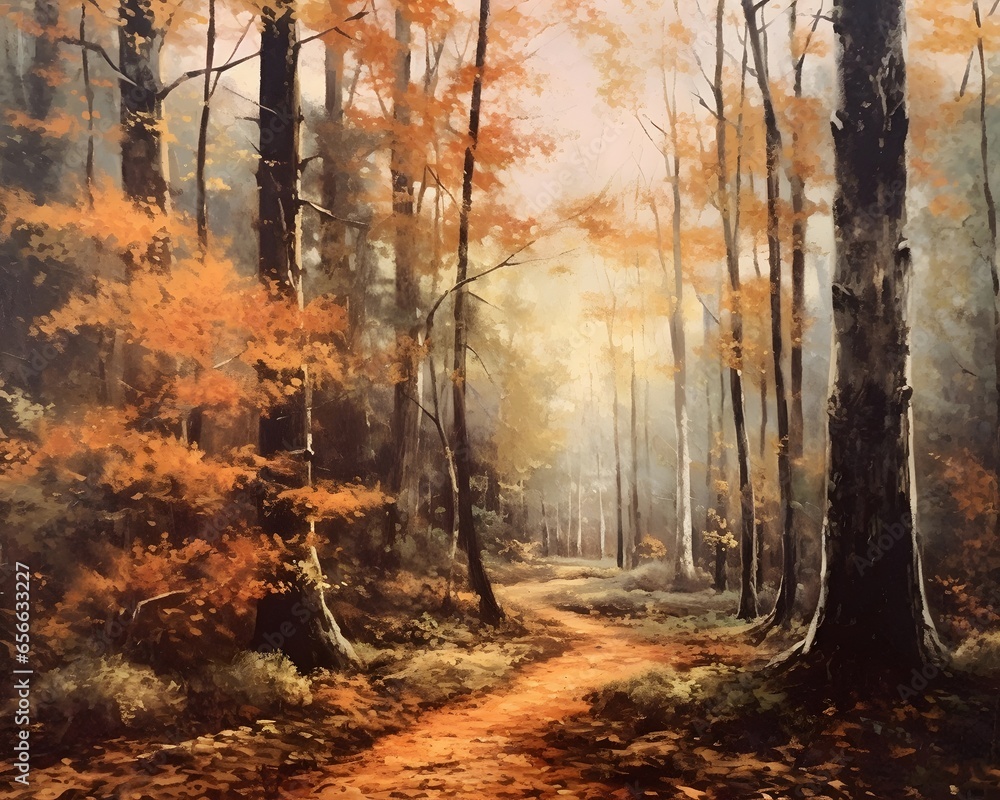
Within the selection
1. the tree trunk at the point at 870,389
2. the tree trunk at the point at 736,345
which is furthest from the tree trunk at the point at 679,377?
the tree trunk at the point at 870,389

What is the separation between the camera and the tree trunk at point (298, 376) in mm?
5113

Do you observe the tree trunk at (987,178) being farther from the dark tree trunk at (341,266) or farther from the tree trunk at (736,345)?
the dark tree trunk at (341,266)

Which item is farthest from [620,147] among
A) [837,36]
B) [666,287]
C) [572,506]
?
[572,506]

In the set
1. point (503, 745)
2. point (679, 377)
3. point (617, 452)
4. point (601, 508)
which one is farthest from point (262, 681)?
point (617, 452)

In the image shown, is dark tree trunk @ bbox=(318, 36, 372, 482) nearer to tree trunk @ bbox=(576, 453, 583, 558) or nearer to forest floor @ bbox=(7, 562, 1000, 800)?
forest floor @ bbox=(7, 562, 1000, 800)

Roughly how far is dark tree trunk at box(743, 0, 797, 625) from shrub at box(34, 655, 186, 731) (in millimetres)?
4404

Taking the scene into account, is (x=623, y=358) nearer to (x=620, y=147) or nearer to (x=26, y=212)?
(x=620, y=147)

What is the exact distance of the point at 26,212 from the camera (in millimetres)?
4949

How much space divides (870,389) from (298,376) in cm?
418

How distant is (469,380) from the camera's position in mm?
7219

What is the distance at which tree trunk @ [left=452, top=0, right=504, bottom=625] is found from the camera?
6191 mm

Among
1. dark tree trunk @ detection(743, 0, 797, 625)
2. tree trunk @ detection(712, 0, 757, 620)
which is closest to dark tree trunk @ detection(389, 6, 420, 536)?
tree trunk @ detection(712, 0, 757, 620)

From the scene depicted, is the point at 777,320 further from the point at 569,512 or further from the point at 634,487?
the point at 634,487

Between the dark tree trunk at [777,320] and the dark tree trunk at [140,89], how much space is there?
5174mm
